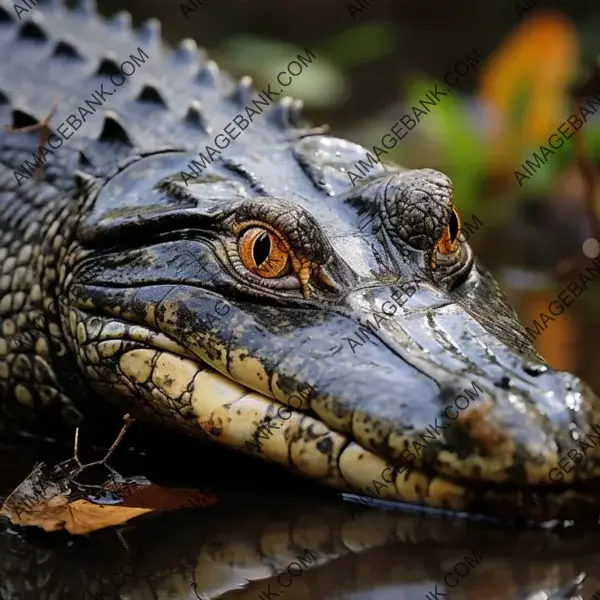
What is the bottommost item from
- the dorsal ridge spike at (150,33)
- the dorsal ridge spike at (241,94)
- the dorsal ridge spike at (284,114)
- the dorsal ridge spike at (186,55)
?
the dorsal ridge spike at (150,33)

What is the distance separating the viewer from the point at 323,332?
2592 millimetres

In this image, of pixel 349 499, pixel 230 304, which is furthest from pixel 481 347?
pixel 230 304

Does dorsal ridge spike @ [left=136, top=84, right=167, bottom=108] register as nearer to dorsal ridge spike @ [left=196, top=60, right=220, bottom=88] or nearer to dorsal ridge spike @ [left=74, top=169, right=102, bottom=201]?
dorsal ridge spike @ [left=196, top=60, right=220, bottom=88]

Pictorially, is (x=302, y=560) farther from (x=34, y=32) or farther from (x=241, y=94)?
(x=34, y=32)

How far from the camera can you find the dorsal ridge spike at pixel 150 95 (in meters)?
3.93

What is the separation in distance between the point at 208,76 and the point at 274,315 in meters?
2.06

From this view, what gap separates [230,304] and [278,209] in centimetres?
→ 29

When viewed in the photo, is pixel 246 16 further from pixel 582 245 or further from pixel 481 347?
pixel 481 347

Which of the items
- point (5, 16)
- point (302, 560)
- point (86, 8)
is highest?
point (302, 560)

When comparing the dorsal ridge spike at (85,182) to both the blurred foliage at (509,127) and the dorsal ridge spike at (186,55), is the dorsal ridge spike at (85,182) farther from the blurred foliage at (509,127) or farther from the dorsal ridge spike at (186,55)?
the blurred foliage at (509,127)

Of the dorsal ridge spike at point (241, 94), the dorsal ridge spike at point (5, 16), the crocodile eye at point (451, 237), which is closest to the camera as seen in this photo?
the crocodile eye at point (451, 237)

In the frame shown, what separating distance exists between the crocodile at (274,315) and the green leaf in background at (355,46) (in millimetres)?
7903

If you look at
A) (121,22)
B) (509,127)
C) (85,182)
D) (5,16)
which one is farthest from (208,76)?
(509,127)

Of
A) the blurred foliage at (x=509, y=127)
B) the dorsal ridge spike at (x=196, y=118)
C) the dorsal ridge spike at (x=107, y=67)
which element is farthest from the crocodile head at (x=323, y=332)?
the blurred foliage at (x=509, y=127)
